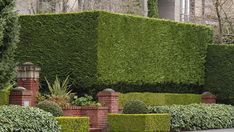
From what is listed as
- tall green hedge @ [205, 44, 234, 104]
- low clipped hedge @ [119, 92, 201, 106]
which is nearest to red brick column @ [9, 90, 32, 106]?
low clipped hedge @ [119, 92, 201, 106]

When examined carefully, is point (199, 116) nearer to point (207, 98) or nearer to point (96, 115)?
point (207, 98)

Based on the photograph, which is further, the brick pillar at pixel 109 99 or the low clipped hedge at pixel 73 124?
the brick pillar at pixel 109 99

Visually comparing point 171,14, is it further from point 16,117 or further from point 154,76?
point 16,117

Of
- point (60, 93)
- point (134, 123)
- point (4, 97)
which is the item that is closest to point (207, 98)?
point (134, 123)

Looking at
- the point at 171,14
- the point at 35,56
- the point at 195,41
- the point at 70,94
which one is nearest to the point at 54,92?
the point at 70,94

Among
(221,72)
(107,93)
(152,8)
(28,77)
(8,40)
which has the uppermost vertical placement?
(152,8)

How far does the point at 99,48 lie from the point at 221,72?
8671mm

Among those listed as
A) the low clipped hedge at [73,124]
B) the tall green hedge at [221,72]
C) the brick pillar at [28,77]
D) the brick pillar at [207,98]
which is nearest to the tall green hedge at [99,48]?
the brick pillar at [28,77]

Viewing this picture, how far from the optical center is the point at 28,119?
1683cm

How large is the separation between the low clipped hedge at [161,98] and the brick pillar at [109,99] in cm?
102

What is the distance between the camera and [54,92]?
23.0 meters

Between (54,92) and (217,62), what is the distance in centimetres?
1041

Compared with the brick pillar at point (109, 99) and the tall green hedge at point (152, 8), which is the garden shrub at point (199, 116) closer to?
the brick pillar at point (109, 99)

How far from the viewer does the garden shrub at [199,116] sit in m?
24.0
